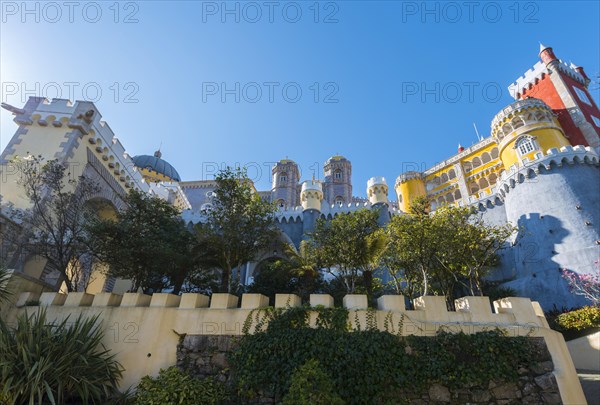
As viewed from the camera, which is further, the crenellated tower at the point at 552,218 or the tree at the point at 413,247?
the crenellated tower at the point at 552,218

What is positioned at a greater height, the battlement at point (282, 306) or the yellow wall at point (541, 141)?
the yellow wall at point (541, 141)

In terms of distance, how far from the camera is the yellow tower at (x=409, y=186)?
4362 centimetres

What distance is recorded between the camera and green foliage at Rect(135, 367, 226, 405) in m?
6.46

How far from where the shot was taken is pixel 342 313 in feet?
24.7

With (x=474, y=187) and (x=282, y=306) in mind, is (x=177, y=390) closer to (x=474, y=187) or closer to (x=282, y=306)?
(x=282, y=306)

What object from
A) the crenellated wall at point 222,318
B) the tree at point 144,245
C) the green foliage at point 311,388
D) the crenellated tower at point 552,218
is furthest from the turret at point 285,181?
the green foliage at point 311,388

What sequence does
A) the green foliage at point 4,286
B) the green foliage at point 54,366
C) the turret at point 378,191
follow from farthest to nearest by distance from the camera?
the turret at point 378,191 → the green foliage at point 4,286 → the green foliage at point 54,366

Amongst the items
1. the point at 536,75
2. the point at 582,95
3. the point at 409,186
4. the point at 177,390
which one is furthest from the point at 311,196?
the point at 582,95

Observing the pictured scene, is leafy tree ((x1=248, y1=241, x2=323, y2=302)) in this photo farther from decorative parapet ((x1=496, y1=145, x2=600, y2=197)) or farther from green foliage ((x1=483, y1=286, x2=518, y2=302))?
decorative parapet ((x1=496, y1=145, x2=600, y2=197))

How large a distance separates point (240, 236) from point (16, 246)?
8.45 m

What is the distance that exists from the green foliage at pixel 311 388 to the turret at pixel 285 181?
40.8 meters

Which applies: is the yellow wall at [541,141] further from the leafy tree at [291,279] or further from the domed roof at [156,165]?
the domed roof at [156,165]

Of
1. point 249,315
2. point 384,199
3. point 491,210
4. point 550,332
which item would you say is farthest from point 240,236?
point 491,210

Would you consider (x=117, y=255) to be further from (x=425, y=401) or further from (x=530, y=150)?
(x=530, y=150)
